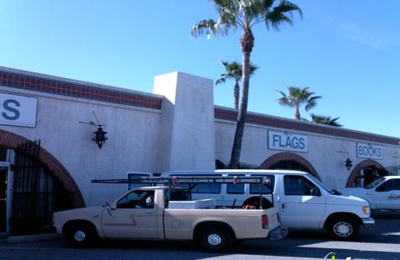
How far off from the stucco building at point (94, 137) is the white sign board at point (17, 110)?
3 cm

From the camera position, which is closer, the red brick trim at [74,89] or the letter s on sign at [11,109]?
the letter s on sign at [11,109]

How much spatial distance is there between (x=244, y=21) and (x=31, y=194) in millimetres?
10308

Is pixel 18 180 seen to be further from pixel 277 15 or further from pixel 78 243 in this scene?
pixel 277 15

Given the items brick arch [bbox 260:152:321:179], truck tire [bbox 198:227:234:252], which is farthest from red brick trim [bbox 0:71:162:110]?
truck tire [bbox 198:227:234:252]

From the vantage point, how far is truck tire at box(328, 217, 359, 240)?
13.4m

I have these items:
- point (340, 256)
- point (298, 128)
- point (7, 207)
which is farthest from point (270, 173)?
point (298, 128)

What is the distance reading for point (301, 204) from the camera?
13617 millimetres

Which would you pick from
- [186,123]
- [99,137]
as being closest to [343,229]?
[186,123]

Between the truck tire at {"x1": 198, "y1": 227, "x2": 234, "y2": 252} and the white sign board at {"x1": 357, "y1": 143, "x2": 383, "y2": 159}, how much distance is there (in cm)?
1797

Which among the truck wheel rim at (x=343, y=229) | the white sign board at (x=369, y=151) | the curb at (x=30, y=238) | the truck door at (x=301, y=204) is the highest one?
the white sign board at (x=369, y=151)

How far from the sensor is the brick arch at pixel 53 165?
1408 cm

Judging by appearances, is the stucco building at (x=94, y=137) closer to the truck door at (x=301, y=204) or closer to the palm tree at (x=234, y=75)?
the truck door at (x=301, y=204)

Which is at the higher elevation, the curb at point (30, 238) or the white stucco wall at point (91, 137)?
the white stucco wall at point (91, 137)

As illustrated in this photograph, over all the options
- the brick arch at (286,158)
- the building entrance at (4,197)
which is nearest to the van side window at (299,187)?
the brick arch at (286,158)
